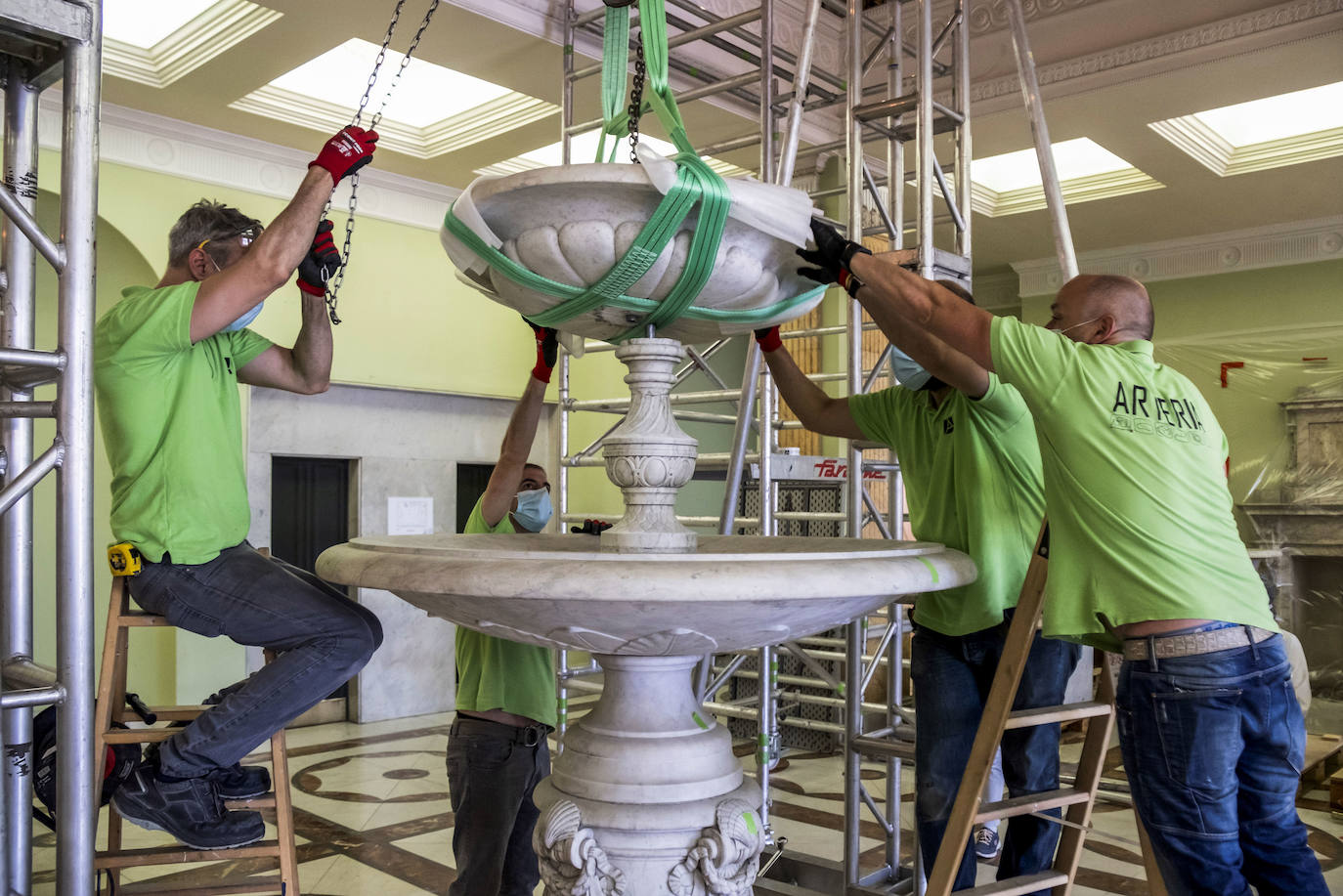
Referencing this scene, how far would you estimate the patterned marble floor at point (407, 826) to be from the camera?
409 centimetres

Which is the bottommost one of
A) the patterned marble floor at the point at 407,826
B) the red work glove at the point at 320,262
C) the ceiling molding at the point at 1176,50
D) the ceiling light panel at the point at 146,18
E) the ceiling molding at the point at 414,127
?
the patterned marble floor at the point at 407,826

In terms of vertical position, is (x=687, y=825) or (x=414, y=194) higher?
(x=414, y=194)

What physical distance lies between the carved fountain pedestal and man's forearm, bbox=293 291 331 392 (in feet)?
2.09

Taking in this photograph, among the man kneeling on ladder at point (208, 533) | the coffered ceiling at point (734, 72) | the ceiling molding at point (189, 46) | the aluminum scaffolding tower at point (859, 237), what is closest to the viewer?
the man kneeling on ladder at point (208, 533)

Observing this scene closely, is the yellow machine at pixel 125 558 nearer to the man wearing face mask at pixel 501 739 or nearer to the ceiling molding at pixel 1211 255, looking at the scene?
the man wearing face mask at pixel 501 739

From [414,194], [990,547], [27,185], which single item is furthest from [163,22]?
[990,547]

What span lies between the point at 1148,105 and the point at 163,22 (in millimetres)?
5314

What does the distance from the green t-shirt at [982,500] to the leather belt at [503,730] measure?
1029 millimetres

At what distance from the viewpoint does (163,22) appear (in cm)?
542

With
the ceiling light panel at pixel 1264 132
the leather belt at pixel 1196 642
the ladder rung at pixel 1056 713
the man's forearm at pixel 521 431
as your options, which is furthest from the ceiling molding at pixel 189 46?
the ceiling light panel at pixel 1264 132

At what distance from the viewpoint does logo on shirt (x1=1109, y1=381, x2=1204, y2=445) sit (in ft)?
6.79

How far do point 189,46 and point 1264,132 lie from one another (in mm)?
6658

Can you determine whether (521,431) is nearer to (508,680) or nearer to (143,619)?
(508,680)

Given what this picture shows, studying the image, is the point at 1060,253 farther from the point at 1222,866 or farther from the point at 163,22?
the point at 163,22
